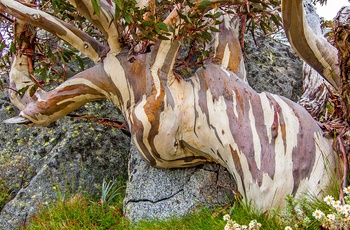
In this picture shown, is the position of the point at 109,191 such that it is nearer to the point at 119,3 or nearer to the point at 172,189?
the point at 172,189

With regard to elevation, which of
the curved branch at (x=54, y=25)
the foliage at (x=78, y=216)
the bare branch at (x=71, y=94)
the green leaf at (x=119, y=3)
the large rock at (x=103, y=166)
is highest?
the green leaf at (x=119, y=3)

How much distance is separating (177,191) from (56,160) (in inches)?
49.8

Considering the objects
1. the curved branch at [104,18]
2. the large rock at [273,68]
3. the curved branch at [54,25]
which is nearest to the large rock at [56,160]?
the curved branch at [54,25]

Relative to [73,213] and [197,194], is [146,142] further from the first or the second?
[73,213]

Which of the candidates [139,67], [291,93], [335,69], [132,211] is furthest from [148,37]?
[291,93]

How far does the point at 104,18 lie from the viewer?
2.35m

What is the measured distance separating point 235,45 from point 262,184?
1.10m

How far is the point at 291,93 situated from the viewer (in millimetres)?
3500

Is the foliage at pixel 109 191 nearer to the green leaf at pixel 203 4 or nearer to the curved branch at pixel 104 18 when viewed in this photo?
the curved branch at pixel 104 18

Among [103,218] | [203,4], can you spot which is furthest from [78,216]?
[203,4]

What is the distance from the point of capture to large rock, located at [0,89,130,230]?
3113mm

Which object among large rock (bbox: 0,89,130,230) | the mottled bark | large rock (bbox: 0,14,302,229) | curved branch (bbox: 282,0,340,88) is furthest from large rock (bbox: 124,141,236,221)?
the mottled bark

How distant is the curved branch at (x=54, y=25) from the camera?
2307 mm

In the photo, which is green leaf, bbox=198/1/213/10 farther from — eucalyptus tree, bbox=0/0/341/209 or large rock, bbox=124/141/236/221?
large rock, bbox=124/141/236/221
